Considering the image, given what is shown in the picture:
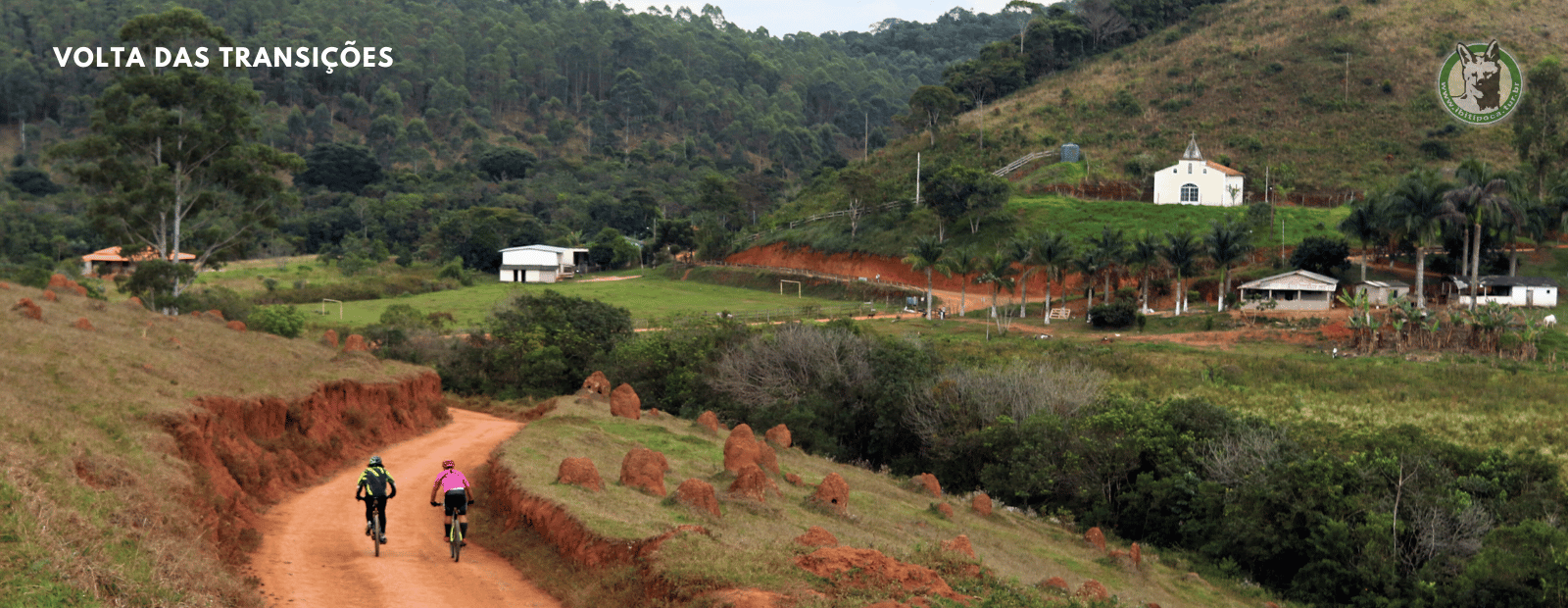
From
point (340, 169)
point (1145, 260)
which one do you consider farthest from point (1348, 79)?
point (340, 169)

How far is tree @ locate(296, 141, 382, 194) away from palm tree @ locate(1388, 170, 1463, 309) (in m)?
112

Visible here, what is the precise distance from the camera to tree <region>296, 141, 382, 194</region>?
13288cm

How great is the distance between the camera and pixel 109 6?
17750 cm

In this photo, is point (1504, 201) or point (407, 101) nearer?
point (1504, 201)

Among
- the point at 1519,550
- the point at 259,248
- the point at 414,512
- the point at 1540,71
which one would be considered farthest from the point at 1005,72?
the point at 414,512

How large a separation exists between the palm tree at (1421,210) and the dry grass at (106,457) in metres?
51.9

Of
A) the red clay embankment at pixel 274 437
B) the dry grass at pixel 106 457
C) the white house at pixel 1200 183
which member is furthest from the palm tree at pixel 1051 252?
the dry grass at pixel 106 457

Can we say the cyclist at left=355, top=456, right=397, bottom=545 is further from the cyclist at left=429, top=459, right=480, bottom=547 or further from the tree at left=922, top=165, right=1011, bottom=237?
the tree at left=922, top=165, right=1011, bottom=237

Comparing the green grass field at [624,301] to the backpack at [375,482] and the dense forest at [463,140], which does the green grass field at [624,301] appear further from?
the backpack at [375,482]

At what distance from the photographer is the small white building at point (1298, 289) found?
6112cm

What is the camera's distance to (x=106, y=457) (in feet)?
47.7

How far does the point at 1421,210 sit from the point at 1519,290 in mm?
8049

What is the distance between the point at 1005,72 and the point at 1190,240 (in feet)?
241

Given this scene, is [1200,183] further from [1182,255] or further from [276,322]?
[276,322]
